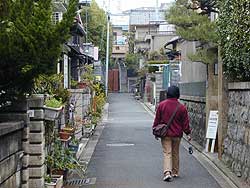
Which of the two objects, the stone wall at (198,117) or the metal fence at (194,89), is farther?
the metal fence at (194,89)

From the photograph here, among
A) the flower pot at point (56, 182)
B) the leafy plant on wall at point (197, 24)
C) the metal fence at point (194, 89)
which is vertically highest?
the leafy plant on wall at point (197, 24)

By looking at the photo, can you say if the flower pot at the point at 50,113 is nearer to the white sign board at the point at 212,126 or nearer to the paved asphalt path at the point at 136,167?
the paved asphalt path at the point at 136,167

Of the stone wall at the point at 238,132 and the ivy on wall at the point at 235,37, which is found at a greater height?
the ivy on wall at the point at 235,37

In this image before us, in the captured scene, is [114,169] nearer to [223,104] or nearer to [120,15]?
[223,104]

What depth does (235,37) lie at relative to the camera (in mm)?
11336

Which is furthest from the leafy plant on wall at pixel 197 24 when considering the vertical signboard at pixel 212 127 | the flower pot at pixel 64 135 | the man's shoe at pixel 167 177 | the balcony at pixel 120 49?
the balcony at pixel 120 49

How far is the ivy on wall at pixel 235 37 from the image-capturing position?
1063 cm

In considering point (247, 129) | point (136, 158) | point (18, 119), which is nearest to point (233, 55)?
point (247, 129)

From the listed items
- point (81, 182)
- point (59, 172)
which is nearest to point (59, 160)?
point (59, 172)

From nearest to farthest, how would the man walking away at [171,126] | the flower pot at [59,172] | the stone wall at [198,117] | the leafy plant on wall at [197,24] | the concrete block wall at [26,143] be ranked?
the concrete block wall at [26,143]
the flower pot at [59,172]
the man walking away at [171,126]
the leafy plant on wall at [197,24]
the stone wall at [198,117]

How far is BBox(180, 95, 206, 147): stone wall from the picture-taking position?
17.1m

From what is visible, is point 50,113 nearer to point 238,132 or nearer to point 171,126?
point 171,126

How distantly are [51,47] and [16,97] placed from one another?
118 cm

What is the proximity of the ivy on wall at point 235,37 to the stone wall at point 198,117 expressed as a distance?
4083mm
